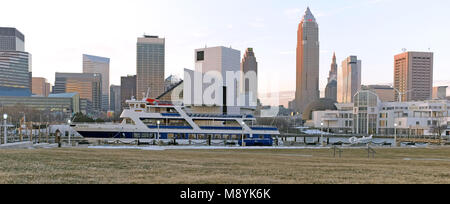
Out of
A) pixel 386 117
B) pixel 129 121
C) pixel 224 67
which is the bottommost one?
pixel 386 117

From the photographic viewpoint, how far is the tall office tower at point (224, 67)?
2949 inches

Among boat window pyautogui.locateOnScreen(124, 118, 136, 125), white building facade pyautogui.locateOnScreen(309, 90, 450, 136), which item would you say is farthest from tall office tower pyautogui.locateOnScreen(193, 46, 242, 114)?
white building facade pyautogui.locateOnScreen(309, 90, 450, 136)

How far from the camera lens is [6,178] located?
29.4 feet

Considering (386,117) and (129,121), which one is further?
(386,117)

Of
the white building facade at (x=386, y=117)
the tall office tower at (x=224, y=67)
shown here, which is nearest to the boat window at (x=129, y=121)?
the tall office tower at (x=224, y=67)

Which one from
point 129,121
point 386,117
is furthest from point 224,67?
point 386,117

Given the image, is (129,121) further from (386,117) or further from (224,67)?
(386,117)

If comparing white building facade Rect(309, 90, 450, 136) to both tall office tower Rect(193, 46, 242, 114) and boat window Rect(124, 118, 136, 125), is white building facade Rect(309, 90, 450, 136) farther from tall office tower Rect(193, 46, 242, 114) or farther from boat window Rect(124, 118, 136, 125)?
boat window Rect(124, 118, 136, 125)

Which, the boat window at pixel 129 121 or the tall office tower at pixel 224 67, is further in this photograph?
the tall office tower at pixel 224 67

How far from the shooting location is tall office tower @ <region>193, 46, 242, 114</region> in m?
74.9

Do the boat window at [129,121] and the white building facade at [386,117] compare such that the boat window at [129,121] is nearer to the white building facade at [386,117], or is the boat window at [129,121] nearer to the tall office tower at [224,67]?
the tall office tower at [224,67]

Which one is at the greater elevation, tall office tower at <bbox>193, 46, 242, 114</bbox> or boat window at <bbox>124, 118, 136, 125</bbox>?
tall office tower at <bbox>193, 46, 242, 114</bbox>

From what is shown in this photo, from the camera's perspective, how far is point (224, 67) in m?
99.2
